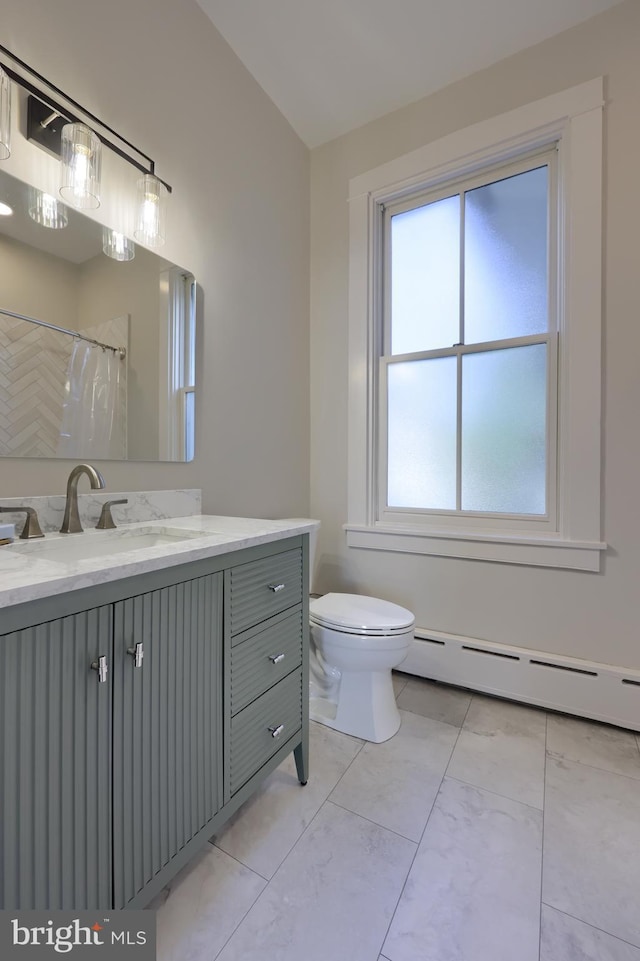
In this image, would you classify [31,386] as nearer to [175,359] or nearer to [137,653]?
[175,359]

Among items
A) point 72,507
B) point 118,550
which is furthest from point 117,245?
point 118,550

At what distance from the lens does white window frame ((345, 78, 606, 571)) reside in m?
1.63

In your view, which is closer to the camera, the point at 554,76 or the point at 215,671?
the point at 215,671

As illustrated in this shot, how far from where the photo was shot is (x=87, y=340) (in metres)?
1.20

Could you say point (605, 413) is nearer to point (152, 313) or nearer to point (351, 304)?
point (351, 304)

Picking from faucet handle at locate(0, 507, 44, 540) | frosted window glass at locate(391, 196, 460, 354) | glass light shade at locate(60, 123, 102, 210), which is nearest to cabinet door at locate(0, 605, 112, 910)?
faucet handle at locate(0, 507, 44, 540)

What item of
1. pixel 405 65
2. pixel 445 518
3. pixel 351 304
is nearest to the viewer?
pixel 405 65

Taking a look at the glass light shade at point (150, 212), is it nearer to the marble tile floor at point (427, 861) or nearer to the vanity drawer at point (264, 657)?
the vanity drawer at point (264, 657)

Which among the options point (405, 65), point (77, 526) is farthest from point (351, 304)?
point (77, 526)

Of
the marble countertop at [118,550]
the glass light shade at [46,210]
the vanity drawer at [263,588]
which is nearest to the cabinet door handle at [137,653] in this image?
the marble countertop at [118,550]

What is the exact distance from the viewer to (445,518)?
2.00 meters

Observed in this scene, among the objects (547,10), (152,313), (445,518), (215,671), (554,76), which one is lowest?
(215,671)

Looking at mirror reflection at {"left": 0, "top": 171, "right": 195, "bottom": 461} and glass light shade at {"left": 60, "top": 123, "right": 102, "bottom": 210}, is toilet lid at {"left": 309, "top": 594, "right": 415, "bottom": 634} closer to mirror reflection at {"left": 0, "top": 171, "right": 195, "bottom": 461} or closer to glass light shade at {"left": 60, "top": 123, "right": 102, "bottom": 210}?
mirror reflection at {"left": 0, "top": 171, "right": 195, "bottom": 461}

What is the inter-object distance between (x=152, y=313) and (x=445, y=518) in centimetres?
156
